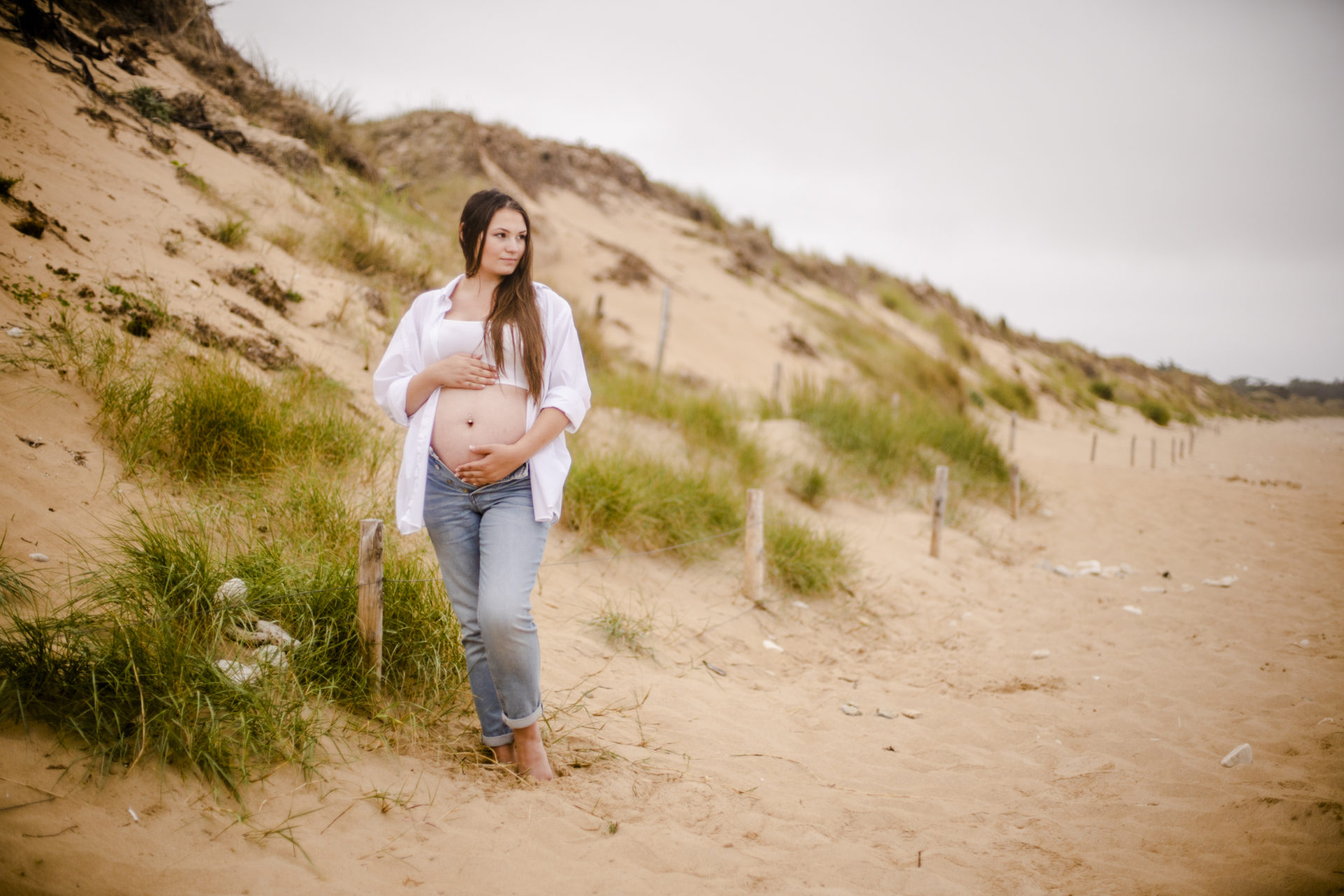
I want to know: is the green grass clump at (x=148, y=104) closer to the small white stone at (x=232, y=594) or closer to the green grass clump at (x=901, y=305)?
the small white stone at (x=232, y=594)

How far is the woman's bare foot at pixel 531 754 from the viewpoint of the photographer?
8.71 ft

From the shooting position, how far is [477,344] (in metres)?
2.52

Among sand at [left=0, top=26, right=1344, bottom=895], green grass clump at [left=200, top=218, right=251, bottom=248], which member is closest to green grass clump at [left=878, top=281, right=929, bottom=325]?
sand at [left=0, top=26, right=1344, bottom=895]

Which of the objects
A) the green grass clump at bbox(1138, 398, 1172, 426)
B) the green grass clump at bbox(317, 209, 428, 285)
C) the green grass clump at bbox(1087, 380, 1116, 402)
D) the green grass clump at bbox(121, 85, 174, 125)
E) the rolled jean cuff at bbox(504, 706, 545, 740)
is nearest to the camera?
the rolled jean cuff at bbox(504, 706, 545, 740)

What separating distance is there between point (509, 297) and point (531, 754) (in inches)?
66.8

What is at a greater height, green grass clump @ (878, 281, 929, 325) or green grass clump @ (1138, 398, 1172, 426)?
green grass clump @ (878, 281, 929, 325)

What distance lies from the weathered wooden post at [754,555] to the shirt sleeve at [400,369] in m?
3.06

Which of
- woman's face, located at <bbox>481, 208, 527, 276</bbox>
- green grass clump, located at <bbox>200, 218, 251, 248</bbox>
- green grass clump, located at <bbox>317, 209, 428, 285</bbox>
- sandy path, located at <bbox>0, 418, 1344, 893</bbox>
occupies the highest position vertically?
green grass clump, located at <bbox>317, 209, 428, 285</bbox>

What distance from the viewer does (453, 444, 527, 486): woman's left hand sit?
2.34 meters

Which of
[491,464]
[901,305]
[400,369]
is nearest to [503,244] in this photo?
[400,369]

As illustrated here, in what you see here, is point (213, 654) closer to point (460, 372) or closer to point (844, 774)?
point (460, 372)

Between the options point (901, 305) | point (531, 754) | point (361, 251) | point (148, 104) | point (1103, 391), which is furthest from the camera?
point (1103, 391)

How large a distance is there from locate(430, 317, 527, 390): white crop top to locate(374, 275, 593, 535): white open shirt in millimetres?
48

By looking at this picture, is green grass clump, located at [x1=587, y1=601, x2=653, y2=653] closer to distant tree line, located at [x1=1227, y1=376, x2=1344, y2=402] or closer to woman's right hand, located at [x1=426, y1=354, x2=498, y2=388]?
woman's right hand, located at [x1=426, y1=354, x2=498, y2=388]
